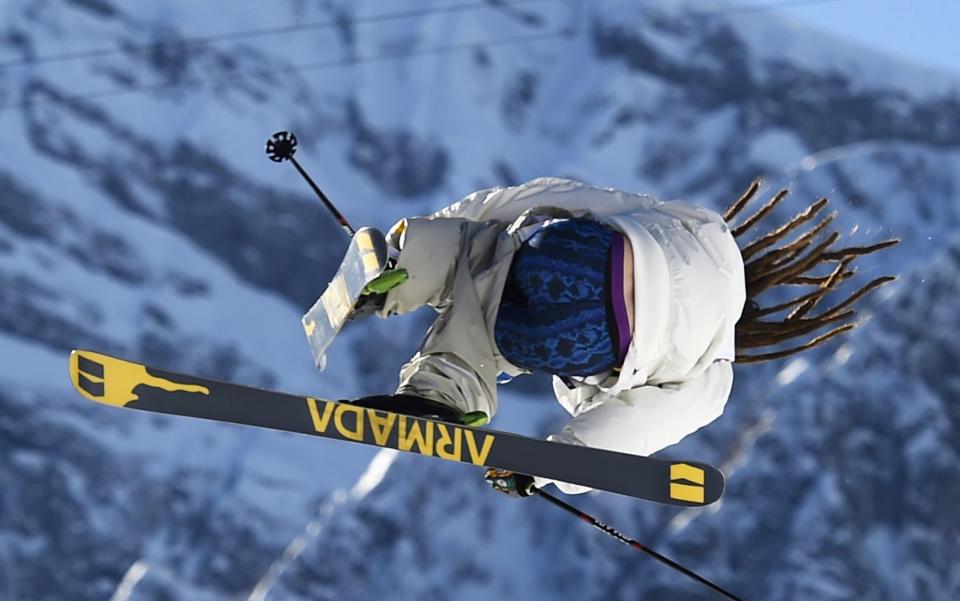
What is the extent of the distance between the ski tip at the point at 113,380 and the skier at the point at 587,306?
0.49 m

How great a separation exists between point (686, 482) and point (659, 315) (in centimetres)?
44

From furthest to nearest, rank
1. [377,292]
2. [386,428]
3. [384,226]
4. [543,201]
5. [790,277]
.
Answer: [384,226] → [790,277] → [543,201] → [377,292] → [386,428]

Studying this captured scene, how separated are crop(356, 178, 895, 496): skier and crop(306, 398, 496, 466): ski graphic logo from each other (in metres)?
0.06

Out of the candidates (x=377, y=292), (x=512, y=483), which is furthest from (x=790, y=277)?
(x=377, y=292)

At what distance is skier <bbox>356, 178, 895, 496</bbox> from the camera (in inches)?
152

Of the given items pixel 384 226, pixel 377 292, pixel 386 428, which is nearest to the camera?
pixel 386 428

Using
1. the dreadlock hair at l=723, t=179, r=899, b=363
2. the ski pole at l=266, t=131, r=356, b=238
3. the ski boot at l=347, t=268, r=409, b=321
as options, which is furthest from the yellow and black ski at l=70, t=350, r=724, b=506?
the ski pole at l=266, t=131, r=356, b=238

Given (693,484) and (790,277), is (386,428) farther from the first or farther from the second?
(790,277)

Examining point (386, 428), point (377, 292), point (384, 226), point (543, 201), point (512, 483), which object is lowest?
point (384, 226)

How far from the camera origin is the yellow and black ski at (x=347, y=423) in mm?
3803

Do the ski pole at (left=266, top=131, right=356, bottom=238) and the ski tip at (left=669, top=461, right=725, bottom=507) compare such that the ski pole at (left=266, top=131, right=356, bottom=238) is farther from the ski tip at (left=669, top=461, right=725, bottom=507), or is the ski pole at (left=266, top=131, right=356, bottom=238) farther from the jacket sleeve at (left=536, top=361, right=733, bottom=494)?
the ski tip at (left=669, top=461, right=725, bottom=507)

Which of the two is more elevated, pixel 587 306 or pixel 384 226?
pixel 587 306

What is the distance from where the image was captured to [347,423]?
12.5 feet

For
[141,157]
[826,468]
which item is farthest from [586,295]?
[141,157]
